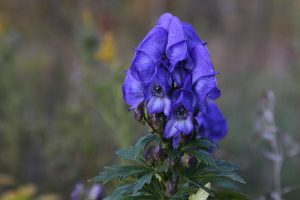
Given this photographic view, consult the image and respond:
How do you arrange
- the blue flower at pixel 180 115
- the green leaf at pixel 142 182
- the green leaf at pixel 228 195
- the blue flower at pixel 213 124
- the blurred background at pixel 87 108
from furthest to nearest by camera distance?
1. the blurred background at pixel 87 108
2. the blue flower at pixel 213 124
3. the green leaf at pixel 228 195
4. the blue flower at pixel 180 115
5. the green leaf at pixel 142 182

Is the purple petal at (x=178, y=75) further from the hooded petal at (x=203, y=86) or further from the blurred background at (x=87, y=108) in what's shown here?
the blurred background at (x=87, y=108)

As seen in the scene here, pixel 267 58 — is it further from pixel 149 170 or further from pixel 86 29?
pixel 149 170

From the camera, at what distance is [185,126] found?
151 centimetres

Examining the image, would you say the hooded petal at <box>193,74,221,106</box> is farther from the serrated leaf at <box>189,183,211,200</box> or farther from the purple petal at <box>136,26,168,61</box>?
the serrated leaf at <box>189,183,211,200</box>

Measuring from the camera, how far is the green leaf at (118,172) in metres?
1.47

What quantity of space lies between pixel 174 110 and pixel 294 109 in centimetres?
496

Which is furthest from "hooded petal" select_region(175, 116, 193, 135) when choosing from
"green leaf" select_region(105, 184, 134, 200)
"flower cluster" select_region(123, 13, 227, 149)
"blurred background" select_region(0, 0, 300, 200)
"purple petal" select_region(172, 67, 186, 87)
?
"blurred background" select_region(0, 0, 300, 200)

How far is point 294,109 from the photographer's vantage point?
624 centimetres

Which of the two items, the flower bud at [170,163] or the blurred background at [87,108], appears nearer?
the flower bud at [170,163]

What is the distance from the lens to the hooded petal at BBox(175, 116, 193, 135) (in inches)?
59.4

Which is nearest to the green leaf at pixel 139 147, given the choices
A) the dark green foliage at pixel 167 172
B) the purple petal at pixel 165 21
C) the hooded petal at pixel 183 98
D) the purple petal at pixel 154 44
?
the dark green foliage at pixel 167 172

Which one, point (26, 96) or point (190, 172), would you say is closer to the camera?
point (190, 172)

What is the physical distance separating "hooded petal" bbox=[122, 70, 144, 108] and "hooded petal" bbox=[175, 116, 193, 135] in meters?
0.15

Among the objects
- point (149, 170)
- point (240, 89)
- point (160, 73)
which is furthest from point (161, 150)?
point (240, 89)
